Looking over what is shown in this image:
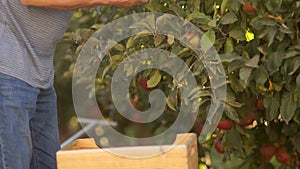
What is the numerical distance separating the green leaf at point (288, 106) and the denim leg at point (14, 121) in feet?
2.35

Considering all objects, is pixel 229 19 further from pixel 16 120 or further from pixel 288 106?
pixel 16 120

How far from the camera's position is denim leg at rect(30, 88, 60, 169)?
262cm

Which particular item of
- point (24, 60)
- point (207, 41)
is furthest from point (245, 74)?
point (24, 60)

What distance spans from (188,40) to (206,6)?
0.20m

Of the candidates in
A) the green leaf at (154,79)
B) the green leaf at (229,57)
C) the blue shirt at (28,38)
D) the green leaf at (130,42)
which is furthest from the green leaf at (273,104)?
the blue shirt at (28,38)

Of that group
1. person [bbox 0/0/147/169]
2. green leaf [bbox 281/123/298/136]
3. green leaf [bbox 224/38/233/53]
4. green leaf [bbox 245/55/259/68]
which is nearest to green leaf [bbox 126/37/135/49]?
person [bbox 0/0/147/169]

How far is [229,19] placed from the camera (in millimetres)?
2432

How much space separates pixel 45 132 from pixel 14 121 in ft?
1.06

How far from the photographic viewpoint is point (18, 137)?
2361mm

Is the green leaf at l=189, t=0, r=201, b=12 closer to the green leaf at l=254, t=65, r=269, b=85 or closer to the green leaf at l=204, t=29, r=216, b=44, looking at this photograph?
the green leaf at l=204, t=29, r=216, b=44

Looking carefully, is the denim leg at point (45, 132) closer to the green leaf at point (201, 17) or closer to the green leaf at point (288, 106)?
the green leaf at point (201, 17)

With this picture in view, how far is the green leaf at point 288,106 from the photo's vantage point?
244 cm

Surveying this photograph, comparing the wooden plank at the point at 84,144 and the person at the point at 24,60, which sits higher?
the person at the point at 24,60

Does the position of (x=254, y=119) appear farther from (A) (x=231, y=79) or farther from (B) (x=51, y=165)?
(B) (x=51, y=165)
